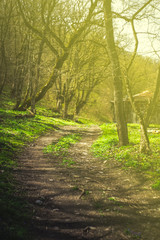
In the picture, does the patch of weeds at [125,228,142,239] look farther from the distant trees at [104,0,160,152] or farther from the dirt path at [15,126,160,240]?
the distant trees at [104,0,160,152]

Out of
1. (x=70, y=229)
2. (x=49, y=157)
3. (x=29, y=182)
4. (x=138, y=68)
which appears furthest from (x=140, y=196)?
(x=138, y=68)

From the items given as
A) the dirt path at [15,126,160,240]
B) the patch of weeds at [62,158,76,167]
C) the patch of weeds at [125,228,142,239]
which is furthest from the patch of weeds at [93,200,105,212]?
the patch of weeds at [62,158,76,167]

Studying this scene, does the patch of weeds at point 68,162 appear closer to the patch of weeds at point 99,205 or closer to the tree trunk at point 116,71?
the patch of weeds at point 99,205

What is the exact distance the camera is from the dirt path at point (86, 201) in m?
3.67

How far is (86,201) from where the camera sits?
4.91 metres

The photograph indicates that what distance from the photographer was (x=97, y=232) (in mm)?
3682

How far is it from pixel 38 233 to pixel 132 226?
1933mm

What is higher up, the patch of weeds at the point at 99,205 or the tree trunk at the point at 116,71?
the tree trunk at the point at 116,71

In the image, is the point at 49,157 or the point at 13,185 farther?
the point at 49,157

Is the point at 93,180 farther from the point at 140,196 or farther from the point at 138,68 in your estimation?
the point at 138,68

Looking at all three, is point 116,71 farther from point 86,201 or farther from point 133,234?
point 133,234

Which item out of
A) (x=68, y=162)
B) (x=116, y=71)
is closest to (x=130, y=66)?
(x=116, y=71)

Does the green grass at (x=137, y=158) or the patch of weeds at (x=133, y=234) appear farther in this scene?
the green grass at (x=137, y=158)

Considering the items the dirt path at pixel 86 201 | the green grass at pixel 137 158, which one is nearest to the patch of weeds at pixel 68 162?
the dirt path at pixel 86 201
